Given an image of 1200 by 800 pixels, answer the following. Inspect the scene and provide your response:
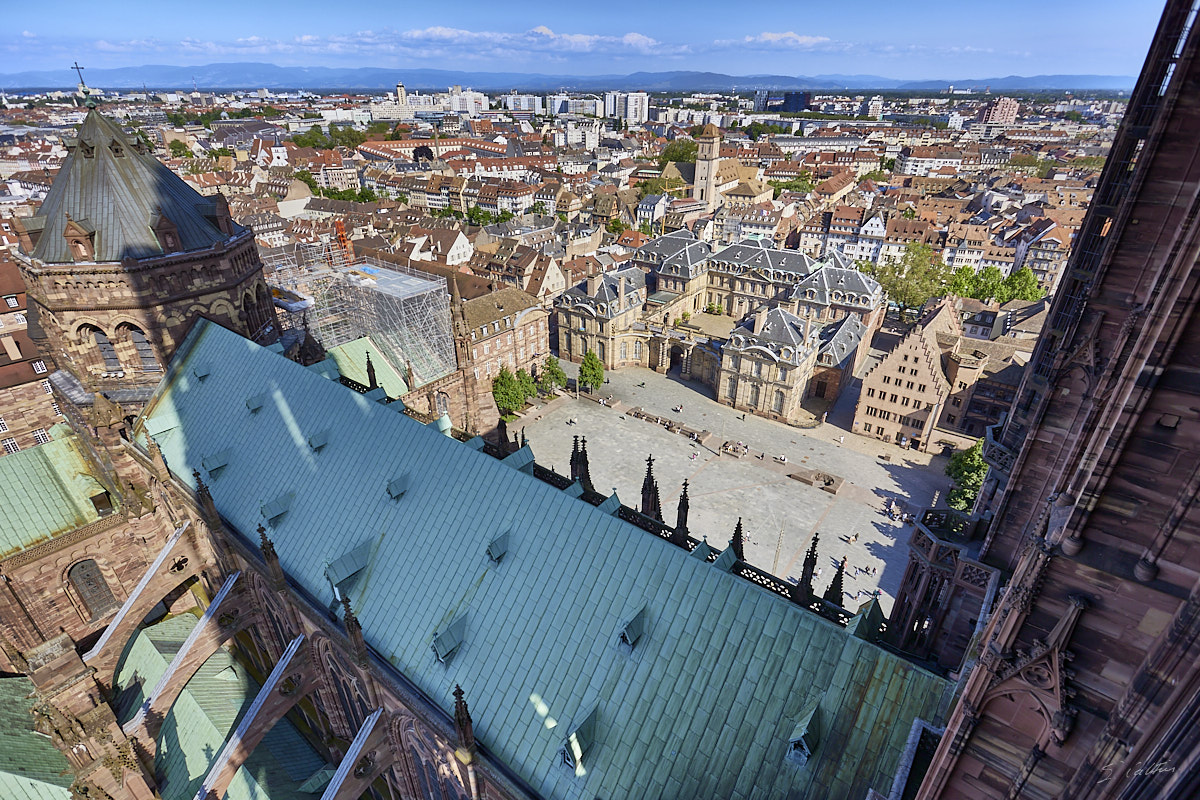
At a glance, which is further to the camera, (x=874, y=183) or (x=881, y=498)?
(x=874, y=183)

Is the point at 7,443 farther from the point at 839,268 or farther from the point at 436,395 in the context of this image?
the point at 839,268

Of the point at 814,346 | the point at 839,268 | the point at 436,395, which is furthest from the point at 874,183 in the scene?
the point at 436,395

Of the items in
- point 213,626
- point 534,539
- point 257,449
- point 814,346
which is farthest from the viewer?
point 814,346

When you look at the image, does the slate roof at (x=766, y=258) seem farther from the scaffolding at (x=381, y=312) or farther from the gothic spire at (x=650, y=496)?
the gothic spire at (x=650, y=496)

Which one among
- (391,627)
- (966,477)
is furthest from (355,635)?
(966,477)

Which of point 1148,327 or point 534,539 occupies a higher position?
point 1148,327

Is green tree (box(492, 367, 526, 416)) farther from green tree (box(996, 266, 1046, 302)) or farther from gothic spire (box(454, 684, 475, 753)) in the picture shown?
green tree (box(996, 266, 1046, 302))

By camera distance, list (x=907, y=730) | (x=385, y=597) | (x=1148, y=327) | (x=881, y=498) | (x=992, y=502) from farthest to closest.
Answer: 1. (x=881, y=498)
2. (x=385, y=597)
3. (x=992, y=502)
4. (x=907, y=730)
5. (x=1148, y=327)
